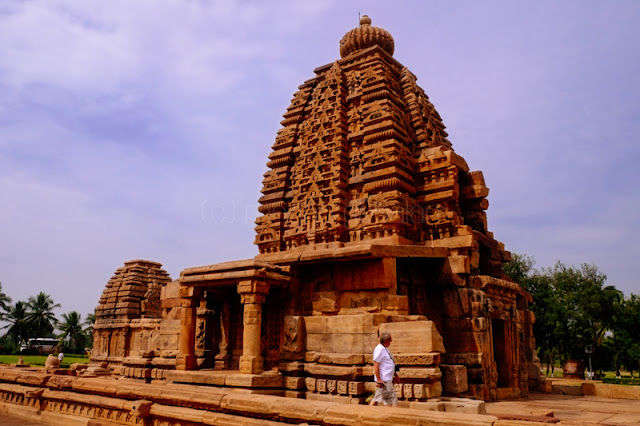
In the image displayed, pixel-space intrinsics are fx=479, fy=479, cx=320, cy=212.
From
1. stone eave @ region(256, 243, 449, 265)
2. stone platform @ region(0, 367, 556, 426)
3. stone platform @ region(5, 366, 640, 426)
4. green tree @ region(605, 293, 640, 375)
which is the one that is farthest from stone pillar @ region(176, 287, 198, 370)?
green tree @ region(605, 293, 640, 375)

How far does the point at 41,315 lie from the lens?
5419 cm

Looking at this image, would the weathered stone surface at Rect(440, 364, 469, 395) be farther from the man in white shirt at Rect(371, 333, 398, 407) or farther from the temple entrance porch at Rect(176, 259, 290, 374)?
the temple entrance porch at Rect(176, 259, 290, 374)

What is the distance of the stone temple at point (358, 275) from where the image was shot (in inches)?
339

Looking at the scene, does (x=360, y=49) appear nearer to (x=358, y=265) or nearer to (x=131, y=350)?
(x=358, y=265)

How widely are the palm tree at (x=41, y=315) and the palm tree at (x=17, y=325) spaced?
1.90 ft

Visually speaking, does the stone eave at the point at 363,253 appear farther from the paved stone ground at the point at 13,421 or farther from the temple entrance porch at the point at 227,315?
the paved stone ground at the point at 13,421

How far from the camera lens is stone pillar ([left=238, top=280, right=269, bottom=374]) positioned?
8.90 metres

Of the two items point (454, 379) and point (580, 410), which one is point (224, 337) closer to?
point (454, 379)

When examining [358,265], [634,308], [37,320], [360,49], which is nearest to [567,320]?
[634,308]

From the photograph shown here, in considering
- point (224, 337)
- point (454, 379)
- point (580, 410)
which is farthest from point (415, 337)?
point (224, 337)

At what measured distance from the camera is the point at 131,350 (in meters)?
24.3

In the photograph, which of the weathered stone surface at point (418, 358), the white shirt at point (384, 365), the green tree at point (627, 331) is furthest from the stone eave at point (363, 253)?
the green tree at point (627, 331)

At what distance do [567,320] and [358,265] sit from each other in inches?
1164

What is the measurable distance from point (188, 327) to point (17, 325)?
53.4 metres
